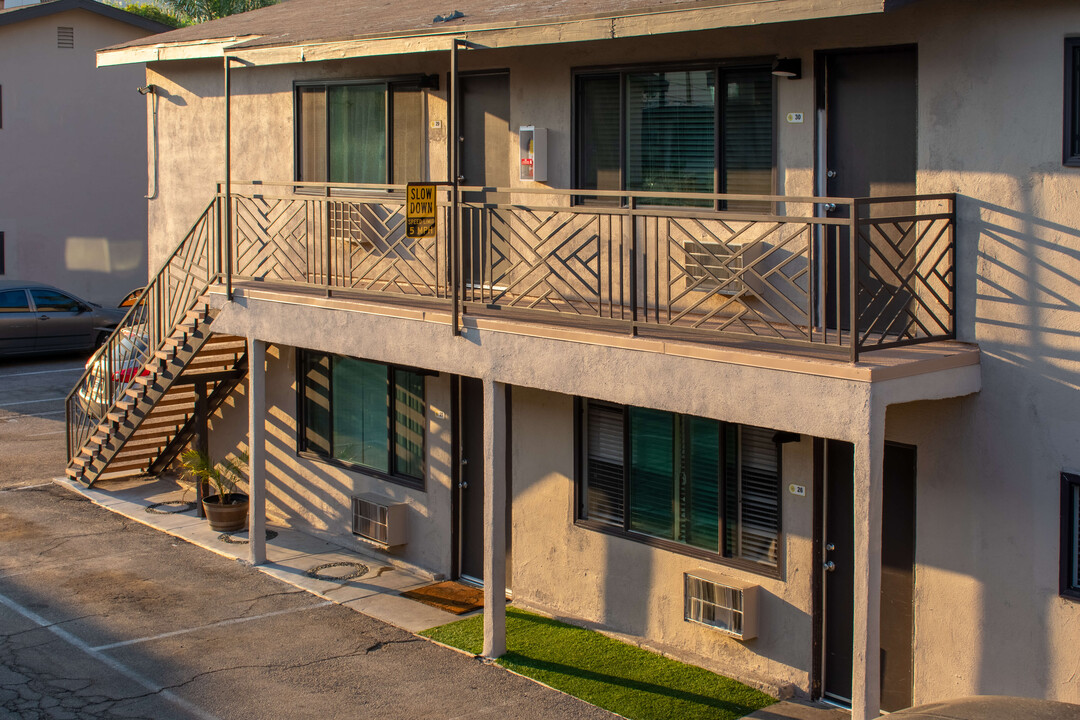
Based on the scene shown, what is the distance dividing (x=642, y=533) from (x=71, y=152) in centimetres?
2374

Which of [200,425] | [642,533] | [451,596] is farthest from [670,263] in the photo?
[200,425]

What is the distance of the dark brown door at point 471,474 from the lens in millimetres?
12672

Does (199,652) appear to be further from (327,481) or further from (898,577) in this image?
(898,577)

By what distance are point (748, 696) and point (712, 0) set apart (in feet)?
17.4

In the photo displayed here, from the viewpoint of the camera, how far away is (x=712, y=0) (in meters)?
8.62

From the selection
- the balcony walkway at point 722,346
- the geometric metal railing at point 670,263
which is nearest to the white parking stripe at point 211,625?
the balcony walkway at point 722,346

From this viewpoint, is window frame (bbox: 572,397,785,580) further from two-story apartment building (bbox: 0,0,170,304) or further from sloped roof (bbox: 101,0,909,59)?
two-story apartment building (bbox: 0,0,170,304)

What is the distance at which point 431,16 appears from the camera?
39.6ft

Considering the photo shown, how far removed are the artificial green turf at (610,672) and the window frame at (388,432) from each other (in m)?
2.18

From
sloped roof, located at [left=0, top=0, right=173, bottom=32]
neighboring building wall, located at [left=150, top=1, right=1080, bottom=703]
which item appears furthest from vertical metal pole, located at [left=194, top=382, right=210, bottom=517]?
sloped roof, located at [left=0, top=0, right=173, bottom=32]

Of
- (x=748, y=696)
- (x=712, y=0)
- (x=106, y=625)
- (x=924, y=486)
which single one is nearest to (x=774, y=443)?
(x=924, y=486)

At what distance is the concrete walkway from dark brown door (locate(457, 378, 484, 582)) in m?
0.56

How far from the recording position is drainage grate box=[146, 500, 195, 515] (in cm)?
1511

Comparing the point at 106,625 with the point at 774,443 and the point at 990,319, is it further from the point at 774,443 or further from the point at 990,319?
the point at 990,319
